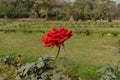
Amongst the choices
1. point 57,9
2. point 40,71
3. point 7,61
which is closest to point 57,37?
point 40,71

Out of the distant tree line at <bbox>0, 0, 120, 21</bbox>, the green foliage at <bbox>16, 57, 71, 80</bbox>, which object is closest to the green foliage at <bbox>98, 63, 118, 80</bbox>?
the green foliage at <bbox>16, 57, 71, 80</bbox>

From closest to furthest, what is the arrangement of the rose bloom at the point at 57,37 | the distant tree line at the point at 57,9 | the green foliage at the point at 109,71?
the rose bloom at the point at 57,37 → the green foliage at the point at 109,71 → the distant tree line at the point at 57,9

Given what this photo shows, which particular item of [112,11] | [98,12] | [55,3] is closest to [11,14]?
[55,3]

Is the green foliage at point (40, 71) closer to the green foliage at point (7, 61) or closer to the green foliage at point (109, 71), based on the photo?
the green foliage at point (109, 71)

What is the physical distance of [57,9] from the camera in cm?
4728

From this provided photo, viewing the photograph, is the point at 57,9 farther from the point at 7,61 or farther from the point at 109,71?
the point at 109,71

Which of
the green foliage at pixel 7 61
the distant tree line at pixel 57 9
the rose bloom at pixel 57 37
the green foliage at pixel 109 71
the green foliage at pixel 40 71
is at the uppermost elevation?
the rose bloom at pixel 57 37

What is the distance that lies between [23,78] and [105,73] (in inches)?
35.5

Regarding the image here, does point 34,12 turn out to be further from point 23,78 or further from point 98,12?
point 23,78

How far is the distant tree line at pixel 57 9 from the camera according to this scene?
4477cm

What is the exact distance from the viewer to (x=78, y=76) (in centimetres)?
500

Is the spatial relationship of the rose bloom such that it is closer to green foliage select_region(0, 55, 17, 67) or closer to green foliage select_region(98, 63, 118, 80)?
green foliage select_region(98, 63, 118, 80)

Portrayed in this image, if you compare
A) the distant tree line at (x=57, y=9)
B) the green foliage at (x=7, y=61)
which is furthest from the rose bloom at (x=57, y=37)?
the distant tree line at (x=57, y=9)

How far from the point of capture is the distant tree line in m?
44.8
